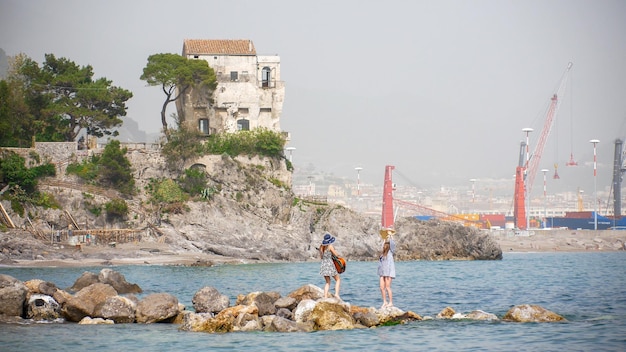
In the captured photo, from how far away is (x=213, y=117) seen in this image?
75.3 m

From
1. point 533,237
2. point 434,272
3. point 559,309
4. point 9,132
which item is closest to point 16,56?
point 9,132

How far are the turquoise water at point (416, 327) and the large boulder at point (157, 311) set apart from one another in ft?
1.50

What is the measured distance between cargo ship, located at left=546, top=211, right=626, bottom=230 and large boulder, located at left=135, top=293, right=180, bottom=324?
12638 cm

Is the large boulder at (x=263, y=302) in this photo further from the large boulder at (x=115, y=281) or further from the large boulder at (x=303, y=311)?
the large boulder at (x=115, y=281)

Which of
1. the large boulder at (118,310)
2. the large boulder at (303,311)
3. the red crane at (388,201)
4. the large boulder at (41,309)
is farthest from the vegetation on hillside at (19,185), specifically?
the red crane at (388,201)

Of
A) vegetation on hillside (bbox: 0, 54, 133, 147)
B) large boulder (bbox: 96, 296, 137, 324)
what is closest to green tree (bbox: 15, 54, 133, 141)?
vegetation on hillside (bbox: 0, 54, 133, 147)

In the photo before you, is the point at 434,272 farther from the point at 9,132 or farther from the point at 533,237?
the point at 533,237

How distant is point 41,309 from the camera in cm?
2742

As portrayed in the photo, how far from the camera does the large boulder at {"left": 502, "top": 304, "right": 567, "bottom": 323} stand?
25906mm

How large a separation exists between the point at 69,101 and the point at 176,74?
27.3ft

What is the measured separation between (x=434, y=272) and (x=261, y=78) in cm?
2960

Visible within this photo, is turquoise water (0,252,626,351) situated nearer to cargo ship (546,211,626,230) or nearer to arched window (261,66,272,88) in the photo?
arched window (261,66,272,88)

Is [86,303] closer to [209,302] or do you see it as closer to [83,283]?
[209,302]

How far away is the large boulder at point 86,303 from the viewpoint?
26906 millimetres
